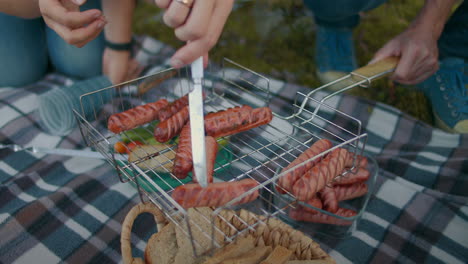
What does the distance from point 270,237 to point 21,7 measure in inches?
69.5

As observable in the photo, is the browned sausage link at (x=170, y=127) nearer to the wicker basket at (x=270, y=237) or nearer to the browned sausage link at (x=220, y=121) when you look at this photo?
the browned sausage link at (x=220, y=121)

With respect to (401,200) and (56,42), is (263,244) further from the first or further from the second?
(56,42)

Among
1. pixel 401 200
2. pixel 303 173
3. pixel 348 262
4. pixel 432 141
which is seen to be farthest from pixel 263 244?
pixel 432 141

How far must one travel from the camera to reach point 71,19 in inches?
60.7

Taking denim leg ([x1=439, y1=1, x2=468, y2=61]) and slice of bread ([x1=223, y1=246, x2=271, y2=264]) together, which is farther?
denim leg ([x1=439, y1=1, x2=468, y2=61])

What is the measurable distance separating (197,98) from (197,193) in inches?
12.3

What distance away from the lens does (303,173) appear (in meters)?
1.46

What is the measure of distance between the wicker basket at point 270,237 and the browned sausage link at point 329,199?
0.34 m

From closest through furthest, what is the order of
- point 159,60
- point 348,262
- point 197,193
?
point 197,193, point 348,262, point 159,60

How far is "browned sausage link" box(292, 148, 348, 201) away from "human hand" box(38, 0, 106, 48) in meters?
1.14

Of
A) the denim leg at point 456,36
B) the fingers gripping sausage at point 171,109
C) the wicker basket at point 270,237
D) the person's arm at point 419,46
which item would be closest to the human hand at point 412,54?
the person's arm at point 419,46

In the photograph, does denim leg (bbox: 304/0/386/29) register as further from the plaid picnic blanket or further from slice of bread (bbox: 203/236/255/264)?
slice of bread (bbox: 203/236/255/264)

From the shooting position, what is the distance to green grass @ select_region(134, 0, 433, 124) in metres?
3.41

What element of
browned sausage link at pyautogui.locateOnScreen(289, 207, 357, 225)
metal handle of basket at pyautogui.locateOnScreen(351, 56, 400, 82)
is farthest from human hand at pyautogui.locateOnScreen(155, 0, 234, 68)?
metal handle of basket at pyautogui.locateOnScreen(351, 56, 400, 82)
